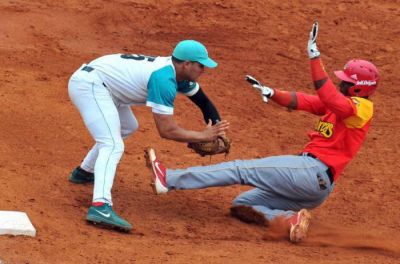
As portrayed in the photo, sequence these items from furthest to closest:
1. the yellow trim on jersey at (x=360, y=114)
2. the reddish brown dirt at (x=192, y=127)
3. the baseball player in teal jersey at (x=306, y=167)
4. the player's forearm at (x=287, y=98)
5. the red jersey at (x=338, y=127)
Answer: the player's forearm at (x=287, y=98)
the baseball player in teal jersey at (x=306, y=167)
the yellow trim on jersey at (x=360, y=114)
the red jersey at (x=338, y=127)
the reddish brown dirt at (x=192, y=127)

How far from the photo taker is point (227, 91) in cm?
1235

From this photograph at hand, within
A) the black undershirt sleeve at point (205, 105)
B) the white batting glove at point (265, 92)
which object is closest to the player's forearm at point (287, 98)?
the white batting glove at point (265, 92)

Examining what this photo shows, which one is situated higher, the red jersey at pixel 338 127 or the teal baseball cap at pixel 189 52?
the teal baseball cap at pixel 189 52

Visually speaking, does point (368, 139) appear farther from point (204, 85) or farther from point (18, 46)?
point (18, 46)

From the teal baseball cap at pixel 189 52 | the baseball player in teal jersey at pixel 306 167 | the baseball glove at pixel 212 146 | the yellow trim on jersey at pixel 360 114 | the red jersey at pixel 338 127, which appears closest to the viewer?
the teal baseball cap at pixel 189 52

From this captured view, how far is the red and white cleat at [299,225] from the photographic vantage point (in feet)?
27.3

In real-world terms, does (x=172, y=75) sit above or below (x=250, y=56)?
above

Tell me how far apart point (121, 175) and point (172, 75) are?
6.33 ft

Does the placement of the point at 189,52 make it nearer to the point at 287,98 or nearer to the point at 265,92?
the point at 265,92

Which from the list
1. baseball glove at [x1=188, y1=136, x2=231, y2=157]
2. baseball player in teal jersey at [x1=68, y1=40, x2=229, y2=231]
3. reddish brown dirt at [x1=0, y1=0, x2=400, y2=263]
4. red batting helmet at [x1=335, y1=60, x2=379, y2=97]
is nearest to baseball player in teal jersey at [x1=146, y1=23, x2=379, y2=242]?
red batting helmet at [x1=335, y1=60, x2=379, y2=97]

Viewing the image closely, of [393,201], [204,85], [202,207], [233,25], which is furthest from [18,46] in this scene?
[393,201]

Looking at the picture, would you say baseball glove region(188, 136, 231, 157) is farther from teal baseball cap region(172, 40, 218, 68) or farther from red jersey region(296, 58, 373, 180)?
teal baseball cap region(172, 40, 218, 68)

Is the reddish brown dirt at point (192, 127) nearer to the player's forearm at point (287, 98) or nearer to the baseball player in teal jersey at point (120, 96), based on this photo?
the baseball player in teal jersey at point (120, 96)

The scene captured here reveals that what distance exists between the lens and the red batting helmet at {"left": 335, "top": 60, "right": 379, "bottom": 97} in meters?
8.58
